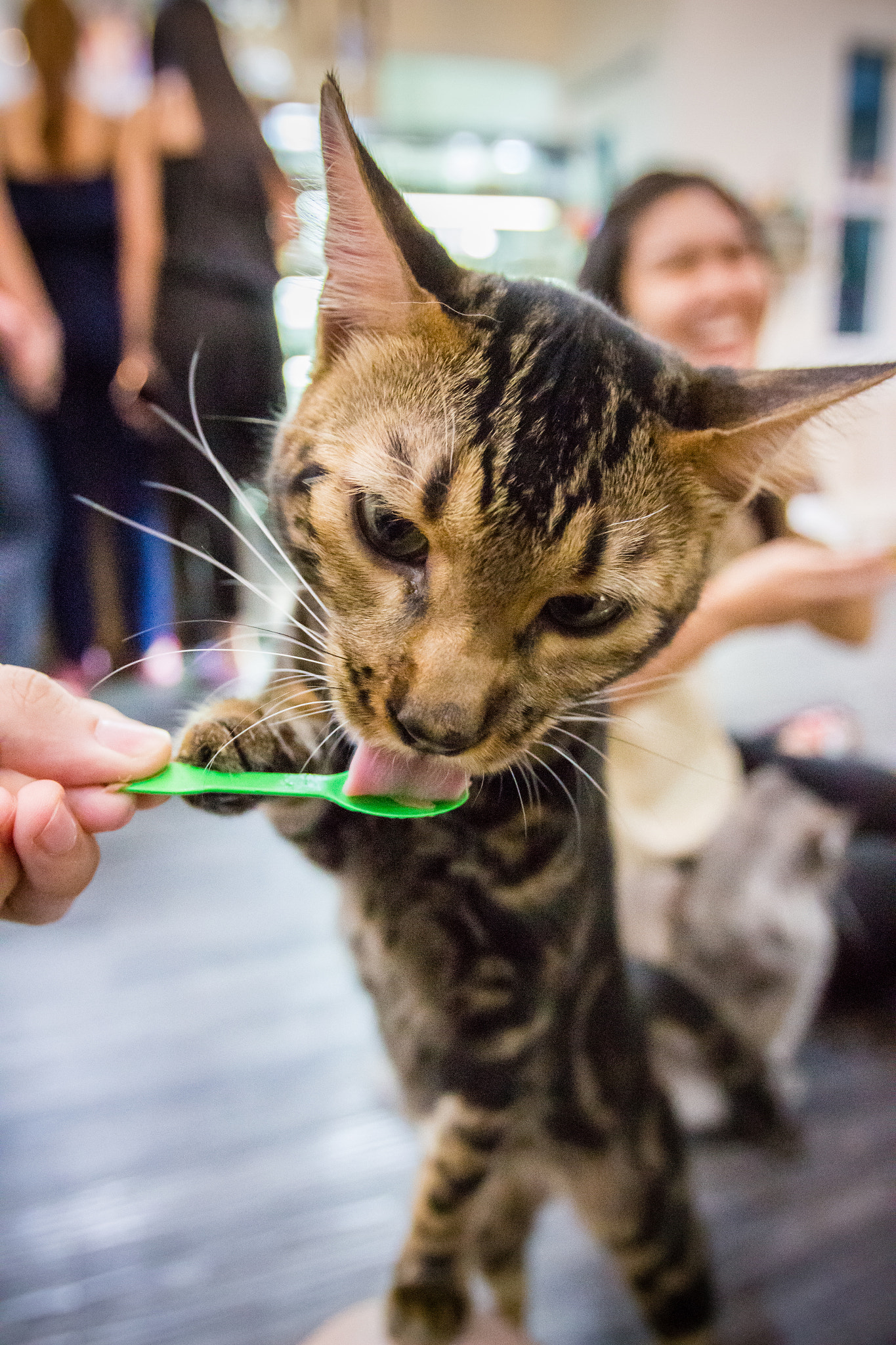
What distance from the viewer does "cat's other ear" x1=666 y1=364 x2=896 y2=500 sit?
0.39 meters

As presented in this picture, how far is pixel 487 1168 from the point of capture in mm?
527

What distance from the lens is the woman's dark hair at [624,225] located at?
0.50 m

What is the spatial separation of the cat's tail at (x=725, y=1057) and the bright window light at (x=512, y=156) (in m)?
0.75

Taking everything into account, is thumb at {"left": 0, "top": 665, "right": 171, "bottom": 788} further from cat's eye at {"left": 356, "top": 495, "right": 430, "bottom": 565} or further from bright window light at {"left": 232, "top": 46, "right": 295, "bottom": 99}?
bright window light at {"left": 232, "top": 46, "right": 295, "bottom": 99}

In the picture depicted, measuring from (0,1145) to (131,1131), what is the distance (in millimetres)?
108

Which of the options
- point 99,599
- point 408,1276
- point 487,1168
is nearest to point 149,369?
point 99,599

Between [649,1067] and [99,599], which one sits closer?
[99,599]

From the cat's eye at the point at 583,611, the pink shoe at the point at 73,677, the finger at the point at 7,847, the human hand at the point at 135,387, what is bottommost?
the finger at the point at 7,847

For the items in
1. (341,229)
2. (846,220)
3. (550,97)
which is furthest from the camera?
(846,220)

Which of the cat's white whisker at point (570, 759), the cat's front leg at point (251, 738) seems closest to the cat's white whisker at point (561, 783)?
the cat's white whisker at point (570, 759)

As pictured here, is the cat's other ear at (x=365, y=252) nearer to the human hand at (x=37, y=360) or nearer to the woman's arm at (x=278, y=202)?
the woman's arm at (x=278, y=202)

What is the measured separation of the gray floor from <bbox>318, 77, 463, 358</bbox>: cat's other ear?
0.41 meters

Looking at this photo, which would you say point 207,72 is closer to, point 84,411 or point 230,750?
point 84,411

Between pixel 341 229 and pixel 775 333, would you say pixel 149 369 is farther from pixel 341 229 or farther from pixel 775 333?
pixel 775 333
